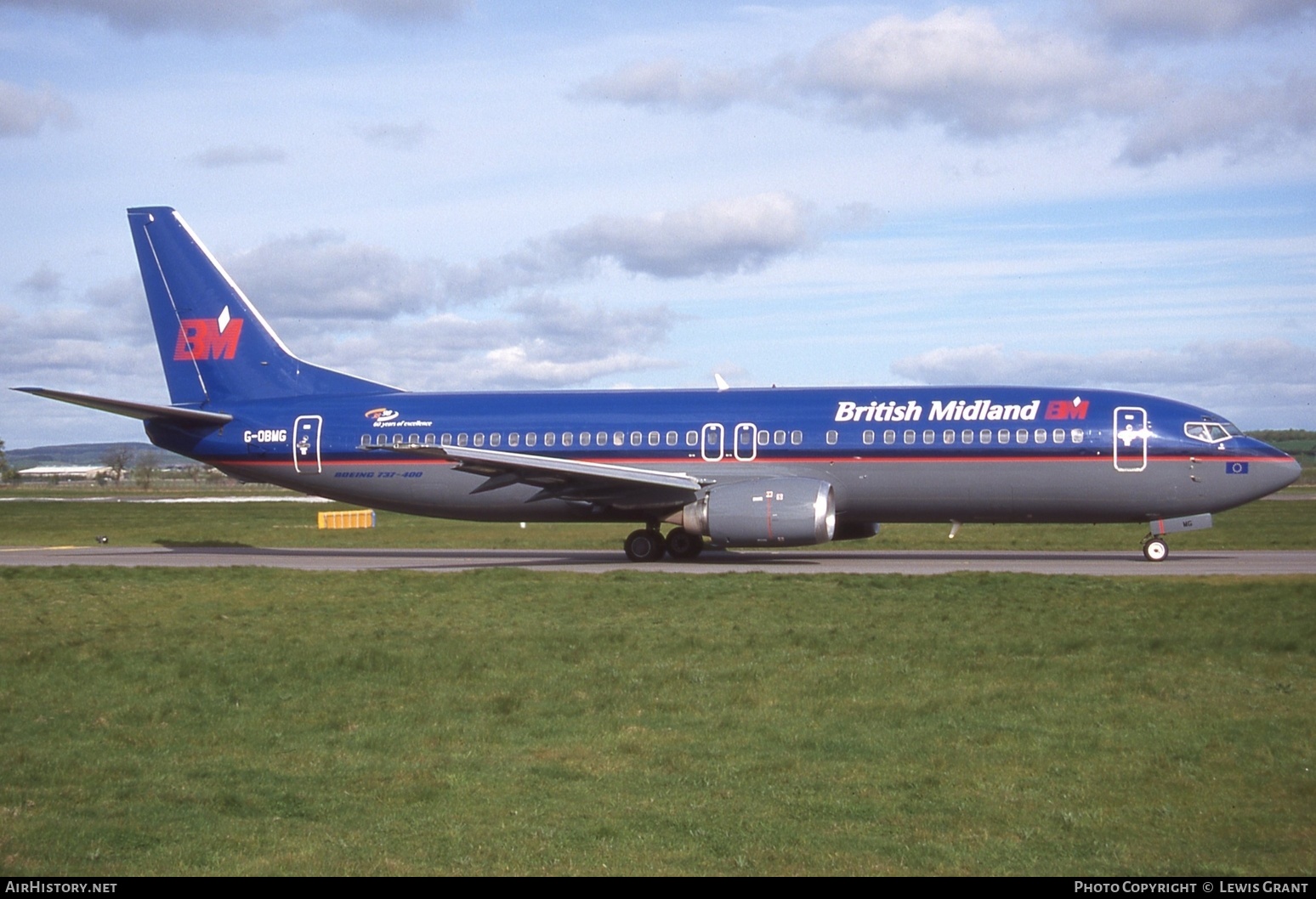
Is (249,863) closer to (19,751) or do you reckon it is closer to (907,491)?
(19,751)

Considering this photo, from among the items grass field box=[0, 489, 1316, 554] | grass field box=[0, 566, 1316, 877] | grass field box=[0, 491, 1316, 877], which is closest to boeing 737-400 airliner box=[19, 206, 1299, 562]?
grass field box=[0, 489, 1316, 554]

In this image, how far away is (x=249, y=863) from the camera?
24.1ft

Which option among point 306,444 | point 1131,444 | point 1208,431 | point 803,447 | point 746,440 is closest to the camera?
point 1131,444

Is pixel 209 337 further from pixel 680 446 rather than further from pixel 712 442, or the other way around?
pixel 712 442

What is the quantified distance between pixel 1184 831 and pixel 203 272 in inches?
1210

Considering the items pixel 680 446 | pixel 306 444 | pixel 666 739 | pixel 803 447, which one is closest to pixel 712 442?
pixel 680 446

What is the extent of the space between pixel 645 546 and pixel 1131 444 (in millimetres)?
11018

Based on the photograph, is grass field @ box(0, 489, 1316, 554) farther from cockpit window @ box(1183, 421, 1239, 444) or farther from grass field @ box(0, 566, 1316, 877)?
grass field @ box(0, 566, 1316, 877)

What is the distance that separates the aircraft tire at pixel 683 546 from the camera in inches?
1193

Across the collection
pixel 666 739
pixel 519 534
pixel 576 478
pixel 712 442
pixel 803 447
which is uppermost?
pixel 712 442

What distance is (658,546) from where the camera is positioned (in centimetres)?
3019

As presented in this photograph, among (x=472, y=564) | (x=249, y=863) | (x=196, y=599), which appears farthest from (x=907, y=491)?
(x=249, y=863)

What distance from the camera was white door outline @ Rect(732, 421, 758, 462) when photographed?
95.7ft

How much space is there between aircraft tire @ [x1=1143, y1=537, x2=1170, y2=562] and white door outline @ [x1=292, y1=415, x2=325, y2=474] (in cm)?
1985
